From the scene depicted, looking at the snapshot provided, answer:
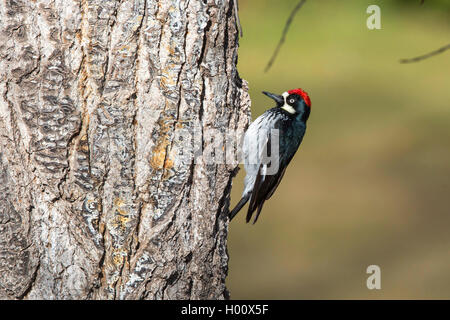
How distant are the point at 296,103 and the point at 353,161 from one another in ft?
14.0

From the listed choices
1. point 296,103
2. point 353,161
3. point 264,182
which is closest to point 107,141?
point 264,182

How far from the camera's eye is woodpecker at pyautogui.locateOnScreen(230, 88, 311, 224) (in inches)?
131

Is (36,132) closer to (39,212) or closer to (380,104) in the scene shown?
(39,212)

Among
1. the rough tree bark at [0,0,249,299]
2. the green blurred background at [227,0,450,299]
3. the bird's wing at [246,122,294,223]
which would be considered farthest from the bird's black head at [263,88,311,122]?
the green blurred background at [227,0,450,299]

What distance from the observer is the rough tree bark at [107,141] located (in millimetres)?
2215

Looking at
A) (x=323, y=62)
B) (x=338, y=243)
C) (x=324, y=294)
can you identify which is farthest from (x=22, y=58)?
(x=323, y=62)

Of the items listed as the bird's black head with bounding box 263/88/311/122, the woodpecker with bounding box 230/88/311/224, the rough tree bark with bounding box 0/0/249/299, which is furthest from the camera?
the bird's black head with bounding box 263/88/311/122

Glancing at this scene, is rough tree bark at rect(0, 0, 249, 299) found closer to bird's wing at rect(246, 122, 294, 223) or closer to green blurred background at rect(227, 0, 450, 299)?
bird's wing at rect(246, 122, 294, 223)

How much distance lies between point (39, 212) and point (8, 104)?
0.43 meters

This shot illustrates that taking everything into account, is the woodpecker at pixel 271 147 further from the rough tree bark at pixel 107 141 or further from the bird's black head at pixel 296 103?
the rough tree bark at pixel 107 141

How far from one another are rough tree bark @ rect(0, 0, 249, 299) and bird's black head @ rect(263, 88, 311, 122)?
126 cm

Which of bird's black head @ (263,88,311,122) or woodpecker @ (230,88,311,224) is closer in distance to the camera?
woodpecker @ (230,88,311,224)

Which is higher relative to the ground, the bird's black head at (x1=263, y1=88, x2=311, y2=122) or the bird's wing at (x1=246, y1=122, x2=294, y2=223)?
the bird's black head at (x1=263, y1=88, x2=311, y2=122)

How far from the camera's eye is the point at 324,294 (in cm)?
557
